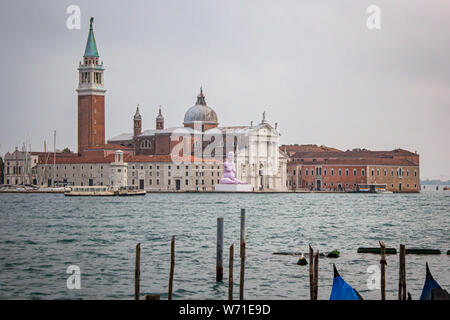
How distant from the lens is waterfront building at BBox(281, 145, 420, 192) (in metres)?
56.2

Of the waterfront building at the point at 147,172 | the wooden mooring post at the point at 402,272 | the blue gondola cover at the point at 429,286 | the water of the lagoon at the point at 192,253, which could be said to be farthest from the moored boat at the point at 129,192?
the blue gondola cover at the point at 429,286

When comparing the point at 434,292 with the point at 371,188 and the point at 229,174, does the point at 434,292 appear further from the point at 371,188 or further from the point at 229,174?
the point at 371,188

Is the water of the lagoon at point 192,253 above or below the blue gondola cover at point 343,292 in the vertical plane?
below

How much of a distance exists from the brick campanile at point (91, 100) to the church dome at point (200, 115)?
6.88m

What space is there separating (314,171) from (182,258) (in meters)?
45.4

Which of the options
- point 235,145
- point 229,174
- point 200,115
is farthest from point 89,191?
point 200,115

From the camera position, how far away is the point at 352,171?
184 ft

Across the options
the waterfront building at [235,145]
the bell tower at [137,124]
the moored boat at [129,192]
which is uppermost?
the bell tower at [137,124]

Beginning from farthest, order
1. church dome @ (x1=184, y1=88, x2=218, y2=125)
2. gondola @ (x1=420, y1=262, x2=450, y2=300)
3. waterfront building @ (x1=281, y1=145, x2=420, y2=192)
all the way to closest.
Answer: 1. church dome @ (x1=184, y1=88, x2=218, y2=125)
2. waterfront building @ (x1=281, y1=145, x2=420, y2=192)
3. gondola @ (x1=420, y1=262, x2=450, y2=300)

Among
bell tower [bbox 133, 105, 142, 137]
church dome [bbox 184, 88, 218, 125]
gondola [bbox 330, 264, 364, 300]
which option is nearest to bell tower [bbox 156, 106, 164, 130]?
bell tower [bbox 133, 105, 142, 137]

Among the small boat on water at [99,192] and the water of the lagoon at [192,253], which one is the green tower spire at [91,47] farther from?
the water of the lagoon at [192,253]

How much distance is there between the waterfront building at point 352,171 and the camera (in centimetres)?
5622

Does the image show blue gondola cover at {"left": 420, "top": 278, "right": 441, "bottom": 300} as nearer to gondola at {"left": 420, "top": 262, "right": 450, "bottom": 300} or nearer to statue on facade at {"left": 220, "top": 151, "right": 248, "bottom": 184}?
gondola at {"left": 420, "top": 262, "right": 450, "bottom": 300}

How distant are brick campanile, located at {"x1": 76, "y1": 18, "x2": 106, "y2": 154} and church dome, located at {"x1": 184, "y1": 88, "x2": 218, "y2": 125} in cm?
688
